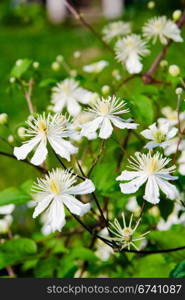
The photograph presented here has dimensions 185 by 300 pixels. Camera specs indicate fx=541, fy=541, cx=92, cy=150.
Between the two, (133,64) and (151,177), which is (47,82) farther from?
(151,177)

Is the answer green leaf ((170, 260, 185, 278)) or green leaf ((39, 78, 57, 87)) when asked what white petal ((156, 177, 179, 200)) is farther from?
green leaf ((39, 78, 57, 87))

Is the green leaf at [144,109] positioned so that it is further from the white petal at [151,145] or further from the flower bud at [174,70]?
the white petal at [151,145]

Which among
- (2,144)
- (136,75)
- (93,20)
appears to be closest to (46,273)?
(136,75)

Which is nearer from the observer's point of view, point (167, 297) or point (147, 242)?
point (167, 297)

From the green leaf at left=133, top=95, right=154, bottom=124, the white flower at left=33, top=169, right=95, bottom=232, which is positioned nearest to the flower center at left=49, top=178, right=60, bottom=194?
the white flower at left=33, top=169, right=95, bottom=232

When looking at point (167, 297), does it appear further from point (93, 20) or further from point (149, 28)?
point (93, 20)

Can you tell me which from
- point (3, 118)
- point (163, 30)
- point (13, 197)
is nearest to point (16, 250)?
point (13, 197)
